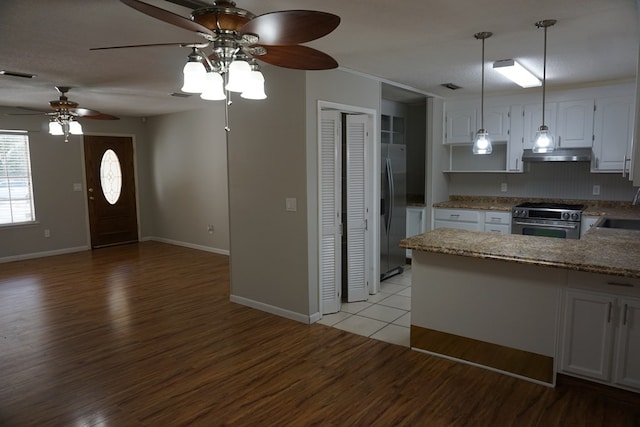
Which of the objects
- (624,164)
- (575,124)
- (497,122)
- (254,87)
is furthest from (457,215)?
(254,87)

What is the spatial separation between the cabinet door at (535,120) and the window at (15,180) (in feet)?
24.4

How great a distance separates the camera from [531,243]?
3.03 metres

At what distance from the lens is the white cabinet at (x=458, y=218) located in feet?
18.2

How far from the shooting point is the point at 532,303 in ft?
9.11

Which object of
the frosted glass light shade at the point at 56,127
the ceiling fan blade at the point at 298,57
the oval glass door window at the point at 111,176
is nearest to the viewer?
the ceiling fan blade at the point at 298,57

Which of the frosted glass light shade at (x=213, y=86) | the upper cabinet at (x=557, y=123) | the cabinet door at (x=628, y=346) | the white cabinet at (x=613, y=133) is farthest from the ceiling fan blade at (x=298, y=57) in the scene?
the white cabinet at (x=613, y=133)

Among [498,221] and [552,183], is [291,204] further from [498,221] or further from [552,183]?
[552,183]

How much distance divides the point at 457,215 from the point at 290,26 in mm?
4538

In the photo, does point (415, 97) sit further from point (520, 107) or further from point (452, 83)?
point (520, 107)

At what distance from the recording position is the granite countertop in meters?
2.44

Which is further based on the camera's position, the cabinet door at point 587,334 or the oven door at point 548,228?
the oven door at point 548,228

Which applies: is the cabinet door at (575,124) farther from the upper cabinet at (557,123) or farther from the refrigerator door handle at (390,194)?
the refrigerator door handle at (390,194)

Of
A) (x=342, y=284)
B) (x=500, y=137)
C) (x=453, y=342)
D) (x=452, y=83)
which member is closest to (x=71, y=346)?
(x=342, y=284)

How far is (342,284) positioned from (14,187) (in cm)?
564
